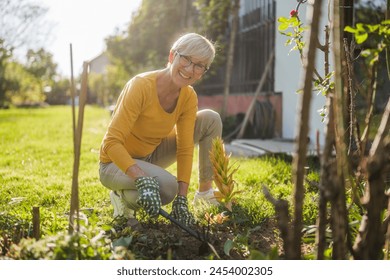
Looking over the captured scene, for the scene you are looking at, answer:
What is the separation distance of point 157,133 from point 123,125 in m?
0.38

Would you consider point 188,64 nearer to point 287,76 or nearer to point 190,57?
point 190,57

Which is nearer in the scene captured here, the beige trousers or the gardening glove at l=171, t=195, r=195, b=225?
the gardening glove at l=171, t=195, r=195, b=225

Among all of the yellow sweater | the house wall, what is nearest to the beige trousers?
the yellow sweater

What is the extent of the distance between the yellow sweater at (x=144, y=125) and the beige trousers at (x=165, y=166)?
10 cm

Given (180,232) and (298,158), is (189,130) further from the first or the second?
(298,158)

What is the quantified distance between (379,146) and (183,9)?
1017 centimetres

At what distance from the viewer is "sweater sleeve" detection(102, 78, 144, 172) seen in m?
2.38

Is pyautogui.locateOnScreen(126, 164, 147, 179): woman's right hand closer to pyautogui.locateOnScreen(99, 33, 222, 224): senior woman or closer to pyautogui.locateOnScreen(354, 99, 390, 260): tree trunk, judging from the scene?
pyautogui.locateOnScreen(99, 33, 222, 224): senior woman

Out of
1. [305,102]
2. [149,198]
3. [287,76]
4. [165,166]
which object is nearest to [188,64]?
[149,198]

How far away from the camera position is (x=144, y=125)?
107 inches

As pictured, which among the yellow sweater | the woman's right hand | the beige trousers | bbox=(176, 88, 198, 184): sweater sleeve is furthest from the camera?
bbox=(176, 88, 198, 184): sweater sleeve
